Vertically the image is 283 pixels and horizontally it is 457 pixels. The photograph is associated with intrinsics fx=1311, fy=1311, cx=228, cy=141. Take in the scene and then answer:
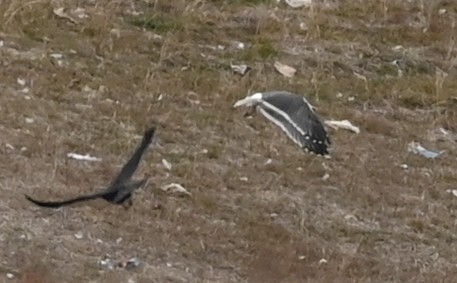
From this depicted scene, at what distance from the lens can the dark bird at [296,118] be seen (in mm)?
5438

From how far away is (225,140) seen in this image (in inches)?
250

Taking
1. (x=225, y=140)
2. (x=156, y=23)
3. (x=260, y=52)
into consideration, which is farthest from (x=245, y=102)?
(x=156, y=23)

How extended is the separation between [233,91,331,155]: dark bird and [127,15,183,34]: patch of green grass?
222 cm

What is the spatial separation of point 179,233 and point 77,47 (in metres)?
2.19

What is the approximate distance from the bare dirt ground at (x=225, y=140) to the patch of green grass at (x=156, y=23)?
1 cm

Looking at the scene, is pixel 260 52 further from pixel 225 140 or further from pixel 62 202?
pixel 62 202

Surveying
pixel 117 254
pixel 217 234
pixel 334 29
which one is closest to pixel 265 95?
pixel 217 234

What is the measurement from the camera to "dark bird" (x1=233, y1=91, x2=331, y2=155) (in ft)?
17.8

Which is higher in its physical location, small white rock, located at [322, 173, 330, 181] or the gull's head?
the gull's head

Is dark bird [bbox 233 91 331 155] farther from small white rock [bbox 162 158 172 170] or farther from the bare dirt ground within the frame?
small white rock [bbox 162 158 172 170]

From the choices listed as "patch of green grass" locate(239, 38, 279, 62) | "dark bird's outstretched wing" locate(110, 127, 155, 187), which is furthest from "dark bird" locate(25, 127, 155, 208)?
"patch of green grass" locate(239, 38, 279, 62)

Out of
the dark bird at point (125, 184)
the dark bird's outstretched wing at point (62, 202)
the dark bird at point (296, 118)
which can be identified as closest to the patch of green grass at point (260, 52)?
the dark bird at point (296, 118)

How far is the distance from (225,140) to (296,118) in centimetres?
97

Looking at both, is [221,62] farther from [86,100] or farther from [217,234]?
[217,234]
